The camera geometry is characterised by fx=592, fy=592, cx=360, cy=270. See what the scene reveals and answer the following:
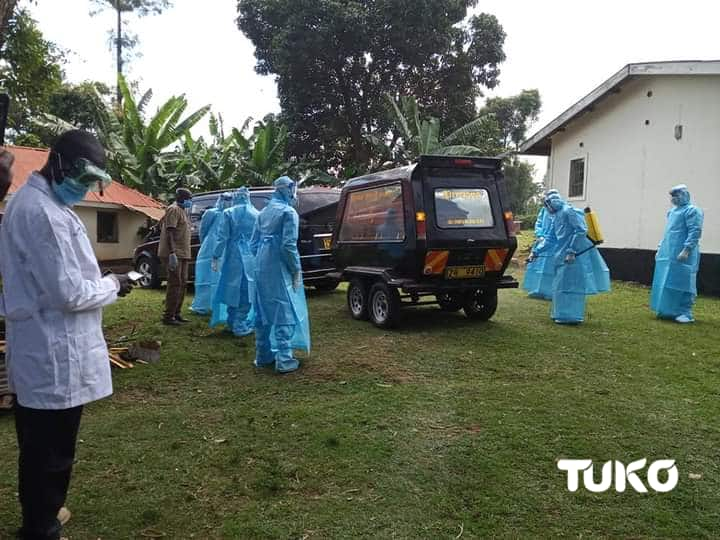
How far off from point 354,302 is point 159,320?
2820 millimetres

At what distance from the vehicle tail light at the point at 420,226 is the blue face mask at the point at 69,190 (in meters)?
4.65

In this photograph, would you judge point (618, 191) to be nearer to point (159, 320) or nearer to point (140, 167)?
point (159, 320)

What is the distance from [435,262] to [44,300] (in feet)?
16.9

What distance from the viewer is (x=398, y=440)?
4.13 m

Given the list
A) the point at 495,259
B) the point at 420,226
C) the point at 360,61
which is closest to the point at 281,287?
the point at 420,226

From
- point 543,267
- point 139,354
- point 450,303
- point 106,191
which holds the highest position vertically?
point 106,191

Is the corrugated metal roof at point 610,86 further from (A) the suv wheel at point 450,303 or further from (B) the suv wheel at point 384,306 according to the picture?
(B) the suv wheel at point 384,306

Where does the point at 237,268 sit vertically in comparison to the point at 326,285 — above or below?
above

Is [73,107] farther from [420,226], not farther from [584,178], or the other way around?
[420,226]

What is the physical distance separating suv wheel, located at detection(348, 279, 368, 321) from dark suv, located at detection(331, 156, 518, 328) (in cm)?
13

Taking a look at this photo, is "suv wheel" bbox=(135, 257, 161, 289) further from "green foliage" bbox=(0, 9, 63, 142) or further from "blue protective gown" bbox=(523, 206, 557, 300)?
"blue protective gown" bbox=(523, 206, 557, 300)

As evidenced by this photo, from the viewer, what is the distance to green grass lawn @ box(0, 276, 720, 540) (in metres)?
3.11

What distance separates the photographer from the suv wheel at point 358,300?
325 inches

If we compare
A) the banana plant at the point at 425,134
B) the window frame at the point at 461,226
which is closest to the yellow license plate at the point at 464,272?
the window frame at the point at 461,226
